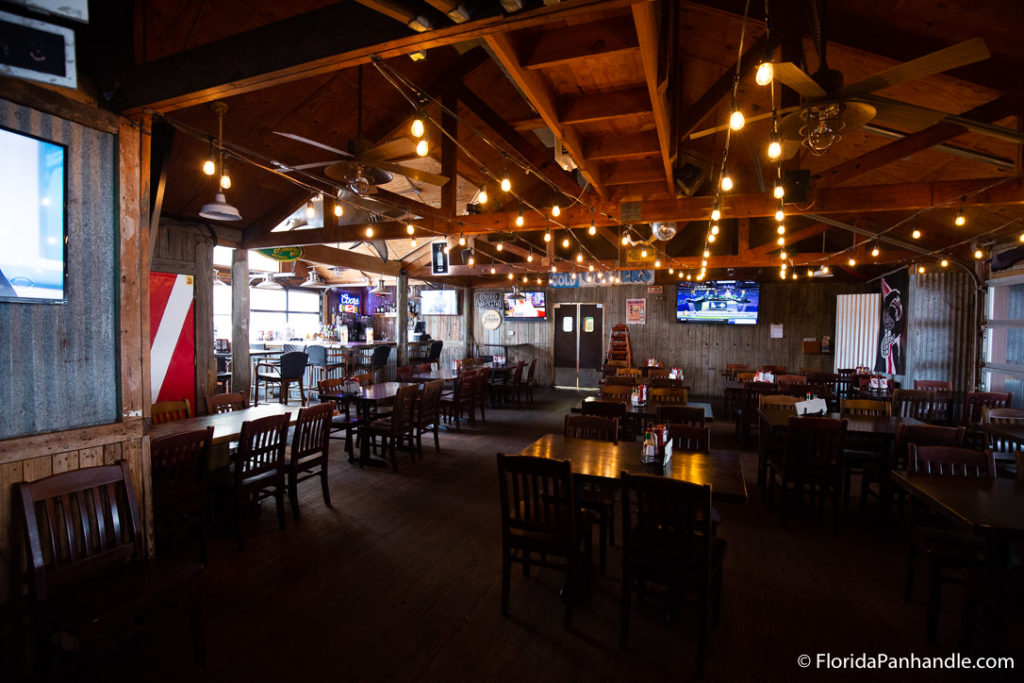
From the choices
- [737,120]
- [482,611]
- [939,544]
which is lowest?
[482,611]

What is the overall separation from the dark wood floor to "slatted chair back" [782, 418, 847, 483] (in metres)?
0.51

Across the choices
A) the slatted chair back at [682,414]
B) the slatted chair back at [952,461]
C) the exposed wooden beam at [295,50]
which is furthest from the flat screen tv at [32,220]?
the slatted chair back at [952,461]

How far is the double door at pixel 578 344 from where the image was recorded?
493 inches

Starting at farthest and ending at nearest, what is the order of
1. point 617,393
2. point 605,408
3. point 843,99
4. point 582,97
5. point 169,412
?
point 617,393 < point 605,408 < point 169,412 < point 582,97 < point 843,99

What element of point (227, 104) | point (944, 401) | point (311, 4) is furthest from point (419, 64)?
point (944, 401)

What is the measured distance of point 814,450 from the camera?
13.1 feet

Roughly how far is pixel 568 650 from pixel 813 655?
52.1 inches

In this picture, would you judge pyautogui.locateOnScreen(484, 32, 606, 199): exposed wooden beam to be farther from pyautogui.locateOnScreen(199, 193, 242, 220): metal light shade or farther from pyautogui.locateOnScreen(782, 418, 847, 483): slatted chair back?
pyautogui.locateOnScreen(782, 418, 847, 483): slatted chair back

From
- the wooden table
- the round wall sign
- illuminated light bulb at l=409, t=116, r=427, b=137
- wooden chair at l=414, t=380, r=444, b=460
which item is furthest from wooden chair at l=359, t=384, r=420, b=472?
the round wall sign

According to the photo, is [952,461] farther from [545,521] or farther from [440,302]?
[440,302]

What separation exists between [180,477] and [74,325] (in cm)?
133

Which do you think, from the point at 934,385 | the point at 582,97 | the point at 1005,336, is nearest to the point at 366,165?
the point at 582,97

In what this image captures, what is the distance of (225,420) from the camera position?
164 inches

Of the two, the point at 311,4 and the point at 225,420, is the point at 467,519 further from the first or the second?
the point at 311,4
